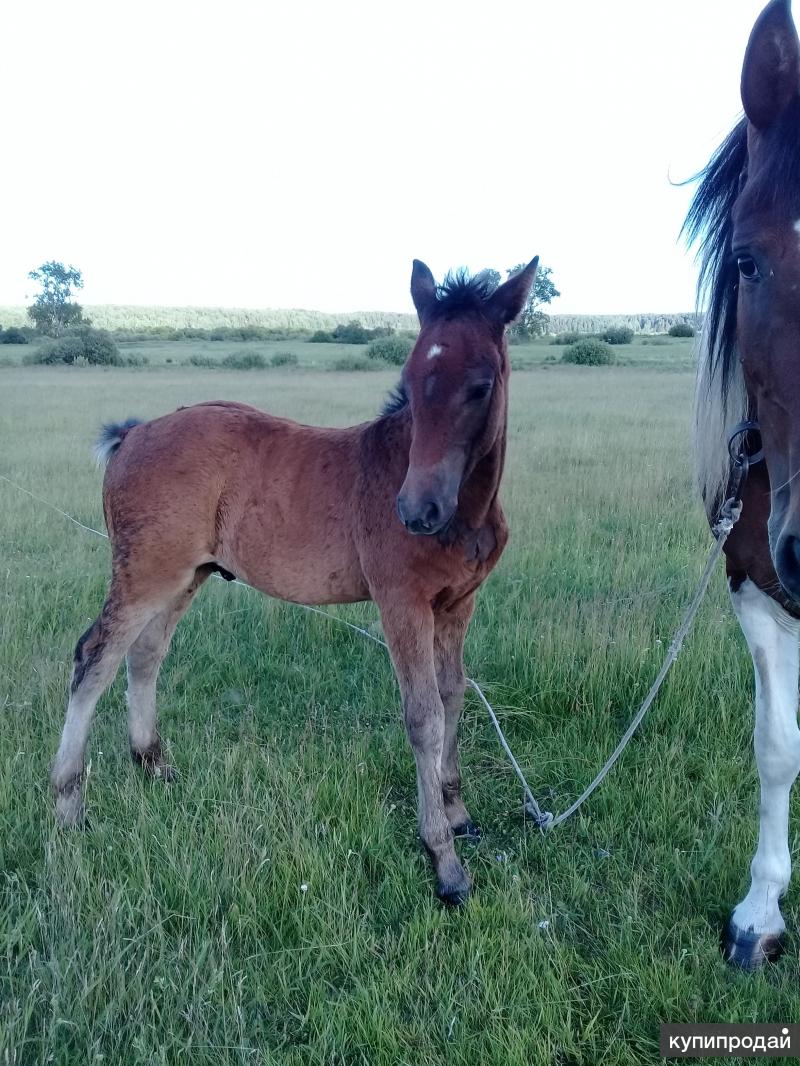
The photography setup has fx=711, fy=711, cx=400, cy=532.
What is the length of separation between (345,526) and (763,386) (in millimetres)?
1713

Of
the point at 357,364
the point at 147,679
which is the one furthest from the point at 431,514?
the point at 357,364

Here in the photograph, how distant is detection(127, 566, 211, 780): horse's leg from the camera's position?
3.39 m

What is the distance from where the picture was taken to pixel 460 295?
261cm

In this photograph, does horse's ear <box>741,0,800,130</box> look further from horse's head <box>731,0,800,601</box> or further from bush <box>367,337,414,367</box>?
bush <box>367,337,414,367</box>

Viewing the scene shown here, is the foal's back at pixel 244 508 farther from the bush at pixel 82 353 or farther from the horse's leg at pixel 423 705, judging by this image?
the bush at pixel 82 353

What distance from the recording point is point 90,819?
9.40 feet

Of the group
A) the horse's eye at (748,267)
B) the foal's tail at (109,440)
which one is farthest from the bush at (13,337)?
the horse's eye at (748,267)

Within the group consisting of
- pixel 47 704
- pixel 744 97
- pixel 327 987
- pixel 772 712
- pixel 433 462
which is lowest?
pixel 327 987

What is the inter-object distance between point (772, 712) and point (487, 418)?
1444 mm

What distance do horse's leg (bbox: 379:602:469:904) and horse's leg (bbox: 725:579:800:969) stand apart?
105 cm

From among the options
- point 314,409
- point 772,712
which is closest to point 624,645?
point 772,712

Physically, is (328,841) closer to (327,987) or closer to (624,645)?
(327,987)

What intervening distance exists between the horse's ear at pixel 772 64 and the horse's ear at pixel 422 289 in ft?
3.88

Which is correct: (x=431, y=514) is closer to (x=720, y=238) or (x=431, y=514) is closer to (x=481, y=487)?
(x=481, y=487)
